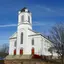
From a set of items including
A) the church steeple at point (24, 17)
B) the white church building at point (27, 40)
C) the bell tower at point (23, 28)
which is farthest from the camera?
the church steeple at point (24, 17)

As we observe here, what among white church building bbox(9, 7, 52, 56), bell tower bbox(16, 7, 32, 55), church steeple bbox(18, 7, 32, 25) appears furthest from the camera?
church steeple bbox(18, 7, 32, 25)

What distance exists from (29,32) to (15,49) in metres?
7.37

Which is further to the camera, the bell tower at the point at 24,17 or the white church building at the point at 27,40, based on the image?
the bell tower at the point at 24,17

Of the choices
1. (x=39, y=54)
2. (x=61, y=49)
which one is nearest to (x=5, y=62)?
(x=61, y=49)

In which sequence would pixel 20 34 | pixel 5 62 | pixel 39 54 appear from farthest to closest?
pixel 20 34 < pixel 39 54 < pixel 5 62

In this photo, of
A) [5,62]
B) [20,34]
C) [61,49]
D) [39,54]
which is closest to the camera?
[5,62]

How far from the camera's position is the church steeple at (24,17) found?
55906mm

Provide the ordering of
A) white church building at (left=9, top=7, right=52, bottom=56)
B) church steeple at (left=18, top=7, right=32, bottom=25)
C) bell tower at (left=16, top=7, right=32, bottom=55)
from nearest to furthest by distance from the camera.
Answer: white church building at (left=9, top=7, right=52, bottom=56) → bell tower at (left=16, top=7, right=32, bottom=55) → church steeple at (left=18, top=7, right=32, bottom=25)

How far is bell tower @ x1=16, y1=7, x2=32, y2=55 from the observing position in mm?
55006

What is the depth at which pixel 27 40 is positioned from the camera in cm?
5512

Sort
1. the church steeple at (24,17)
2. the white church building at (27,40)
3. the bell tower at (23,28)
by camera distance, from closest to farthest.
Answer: the white church building at (27,40), the bell tower at (23,28), the church steeple at (24,17)

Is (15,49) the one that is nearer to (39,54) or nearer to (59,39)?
(39,54)

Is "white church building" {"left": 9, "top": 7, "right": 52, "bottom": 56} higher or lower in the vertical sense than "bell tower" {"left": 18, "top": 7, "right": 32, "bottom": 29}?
lower

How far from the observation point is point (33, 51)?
53969mm
